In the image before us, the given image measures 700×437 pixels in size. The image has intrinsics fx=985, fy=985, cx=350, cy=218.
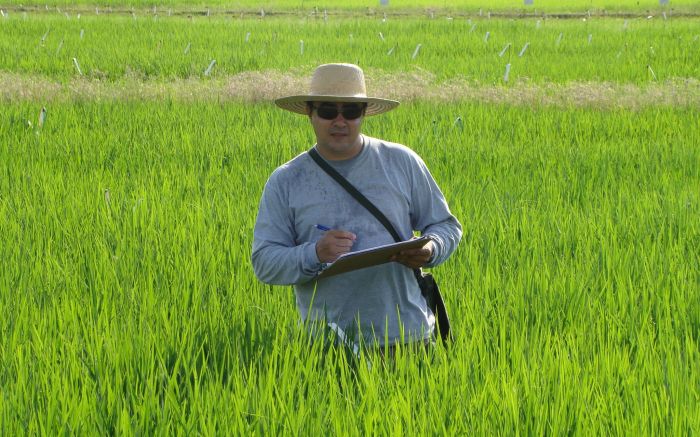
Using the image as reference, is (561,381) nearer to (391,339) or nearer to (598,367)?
(598,367)

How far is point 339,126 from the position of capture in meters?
2.49

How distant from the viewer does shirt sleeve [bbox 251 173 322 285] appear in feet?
7.88

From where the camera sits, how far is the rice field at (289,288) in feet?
6.73

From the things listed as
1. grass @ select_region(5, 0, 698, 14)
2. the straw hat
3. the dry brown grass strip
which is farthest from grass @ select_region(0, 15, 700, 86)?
grass @ select_region(5, 0, 698, 14)

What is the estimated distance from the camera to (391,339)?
2.48 m

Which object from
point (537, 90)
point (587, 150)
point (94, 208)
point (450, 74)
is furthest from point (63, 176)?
point (450, 74)

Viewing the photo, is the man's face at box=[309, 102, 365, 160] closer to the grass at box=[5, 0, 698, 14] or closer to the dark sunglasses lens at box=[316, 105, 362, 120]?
the dark sunglasses lens at box=[316, 105, 362, 120]

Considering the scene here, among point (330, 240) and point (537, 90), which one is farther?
point (537, 90)

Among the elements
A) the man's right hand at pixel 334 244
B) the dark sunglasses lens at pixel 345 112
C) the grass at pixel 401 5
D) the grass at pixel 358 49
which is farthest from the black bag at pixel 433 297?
the grass at pixel 401 5

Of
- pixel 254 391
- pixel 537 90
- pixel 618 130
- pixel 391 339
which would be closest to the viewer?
pixel 254 391

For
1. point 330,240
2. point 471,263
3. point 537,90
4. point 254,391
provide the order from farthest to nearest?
point 537,90
point 471,263
point 330,240
point 254,391

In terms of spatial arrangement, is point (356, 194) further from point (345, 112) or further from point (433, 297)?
point (433, 297)

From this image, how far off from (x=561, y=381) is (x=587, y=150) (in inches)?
174

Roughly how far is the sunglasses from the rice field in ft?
1.78
